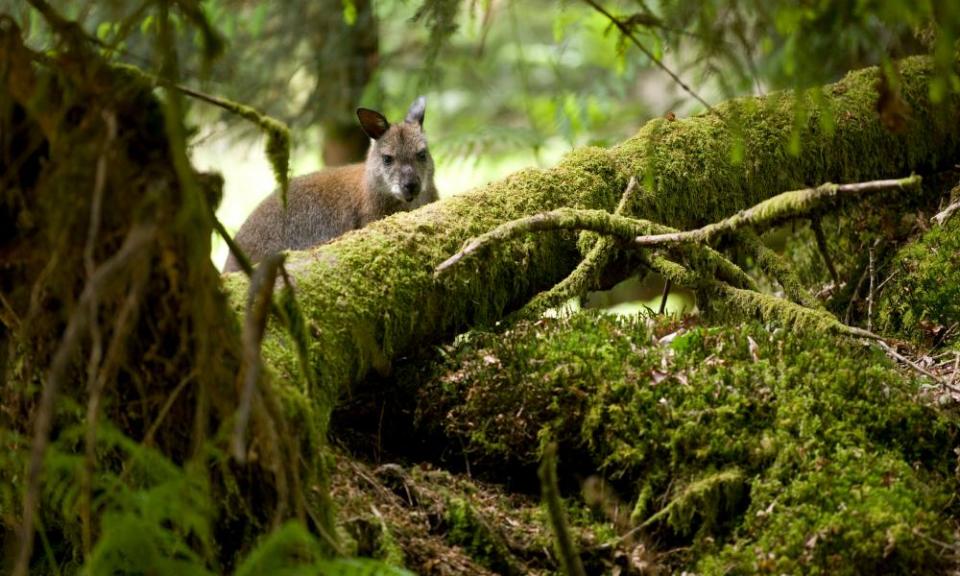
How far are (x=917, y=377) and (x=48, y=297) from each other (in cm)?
339

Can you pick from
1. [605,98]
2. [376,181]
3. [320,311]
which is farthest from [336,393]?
[605,98]

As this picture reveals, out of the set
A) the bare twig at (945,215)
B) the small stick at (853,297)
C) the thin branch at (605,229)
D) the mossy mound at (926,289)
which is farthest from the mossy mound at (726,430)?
the bare twig at (945,215)

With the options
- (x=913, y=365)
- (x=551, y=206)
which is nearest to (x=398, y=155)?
(x=551, y=206)

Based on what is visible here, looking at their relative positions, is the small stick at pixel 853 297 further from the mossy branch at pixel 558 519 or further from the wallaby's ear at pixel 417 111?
the wallaby's ear at pixel 417 111

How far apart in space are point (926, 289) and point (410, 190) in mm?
4120

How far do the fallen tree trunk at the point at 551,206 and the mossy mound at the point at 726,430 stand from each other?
32 cm

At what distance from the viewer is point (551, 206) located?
5.03 m

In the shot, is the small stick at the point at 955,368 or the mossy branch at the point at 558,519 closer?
the mossy branch at the point at 558,519

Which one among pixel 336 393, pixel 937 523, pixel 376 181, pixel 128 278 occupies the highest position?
pixel 376 181

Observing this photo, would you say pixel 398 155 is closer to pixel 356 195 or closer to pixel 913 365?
pixel 356 195

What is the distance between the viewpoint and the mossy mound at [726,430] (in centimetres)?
326

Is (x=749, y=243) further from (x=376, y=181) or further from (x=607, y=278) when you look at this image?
(x=376, y=181)

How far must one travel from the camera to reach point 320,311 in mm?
4012

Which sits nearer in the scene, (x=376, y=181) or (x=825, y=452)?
(x=825, y=452)
